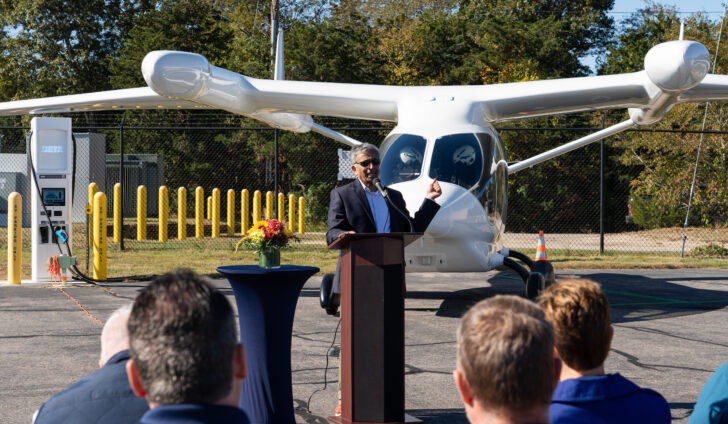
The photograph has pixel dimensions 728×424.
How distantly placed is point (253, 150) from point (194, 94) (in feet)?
67.3

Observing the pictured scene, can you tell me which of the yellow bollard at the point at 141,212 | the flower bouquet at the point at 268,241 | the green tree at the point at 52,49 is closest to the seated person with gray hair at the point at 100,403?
the flower bouquet at the point at 268,241

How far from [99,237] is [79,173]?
12948mm

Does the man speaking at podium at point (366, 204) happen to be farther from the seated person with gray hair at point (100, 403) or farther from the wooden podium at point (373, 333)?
the seated person with gray hair at point (100, 403)

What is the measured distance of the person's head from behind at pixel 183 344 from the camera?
1646 mm

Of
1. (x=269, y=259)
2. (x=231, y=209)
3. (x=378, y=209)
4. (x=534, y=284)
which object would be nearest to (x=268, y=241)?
(x=269, y=259)

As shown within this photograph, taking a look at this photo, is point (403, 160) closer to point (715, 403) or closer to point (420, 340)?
point (420, 340)

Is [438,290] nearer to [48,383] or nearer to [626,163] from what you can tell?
[48,383]

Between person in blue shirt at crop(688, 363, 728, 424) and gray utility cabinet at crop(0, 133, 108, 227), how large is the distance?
2284 centimetres

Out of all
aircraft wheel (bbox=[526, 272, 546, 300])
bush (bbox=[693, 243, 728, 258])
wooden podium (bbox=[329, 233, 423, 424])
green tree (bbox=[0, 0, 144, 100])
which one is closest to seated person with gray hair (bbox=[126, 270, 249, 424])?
wooden podium (bbox=[329, 233, 423, 424])

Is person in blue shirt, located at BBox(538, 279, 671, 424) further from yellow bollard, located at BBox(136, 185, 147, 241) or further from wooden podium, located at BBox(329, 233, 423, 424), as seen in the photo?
yellow bollard, located at BBox(136, 185, 147, 241)

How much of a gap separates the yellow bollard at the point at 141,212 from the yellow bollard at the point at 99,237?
21.3ft

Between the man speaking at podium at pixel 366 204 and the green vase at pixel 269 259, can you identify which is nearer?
the green vase at pixel 269 259

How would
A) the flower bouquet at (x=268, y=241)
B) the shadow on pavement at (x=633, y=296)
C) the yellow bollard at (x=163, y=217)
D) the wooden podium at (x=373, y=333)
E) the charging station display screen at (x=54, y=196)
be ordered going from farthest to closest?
the yellow bollard at (x=163, y=217)
the charging station display screen at (x=54, y=196)
the shadow on pavement at (x=633, y=296)
the flower bouquet at (x=268, y=241)
the wooden podium at (x=373, y=333)

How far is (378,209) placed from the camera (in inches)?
235
